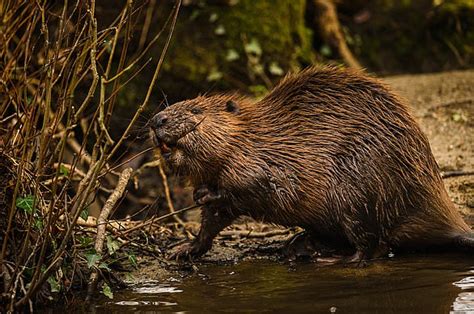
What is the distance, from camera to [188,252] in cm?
477

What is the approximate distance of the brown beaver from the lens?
4.54m

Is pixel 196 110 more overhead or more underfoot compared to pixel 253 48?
more underfoot

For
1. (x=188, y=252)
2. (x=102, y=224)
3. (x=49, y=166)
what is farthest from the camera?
(x=188, y=252)

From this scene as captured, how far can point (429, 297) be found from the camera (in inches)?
147

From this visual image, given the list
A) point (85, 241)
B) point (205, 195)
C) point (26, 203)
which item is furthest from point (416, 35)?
point (26, 203)

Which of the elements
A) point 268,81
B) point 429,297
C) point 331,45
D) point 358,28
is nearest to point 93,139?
point 268,81

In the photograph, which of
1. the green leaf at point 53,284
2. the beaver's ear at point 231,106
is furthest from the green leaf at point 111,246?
the beaver's ear at point 231,106

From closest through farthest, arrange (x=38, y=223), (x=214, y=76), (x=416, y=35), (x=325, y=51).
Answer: (x=38, y=223) < (x=214, y=76) < (x=325, y=51) < (x=416, y=35)

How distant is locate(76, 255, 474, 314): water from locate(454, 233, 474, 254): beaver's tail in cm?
7

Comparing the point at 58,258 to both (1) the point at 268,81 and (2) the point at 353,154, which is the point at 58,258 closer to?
(2) the point at 353,154

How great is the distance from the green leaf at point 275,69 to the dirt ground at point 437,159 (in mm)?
1020

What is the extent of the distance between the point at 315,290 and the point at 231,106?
122cm

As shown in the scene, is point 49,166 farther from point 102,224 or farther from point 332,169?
point 332,169

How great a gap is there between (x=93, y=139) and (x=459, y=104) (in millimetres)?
3073
